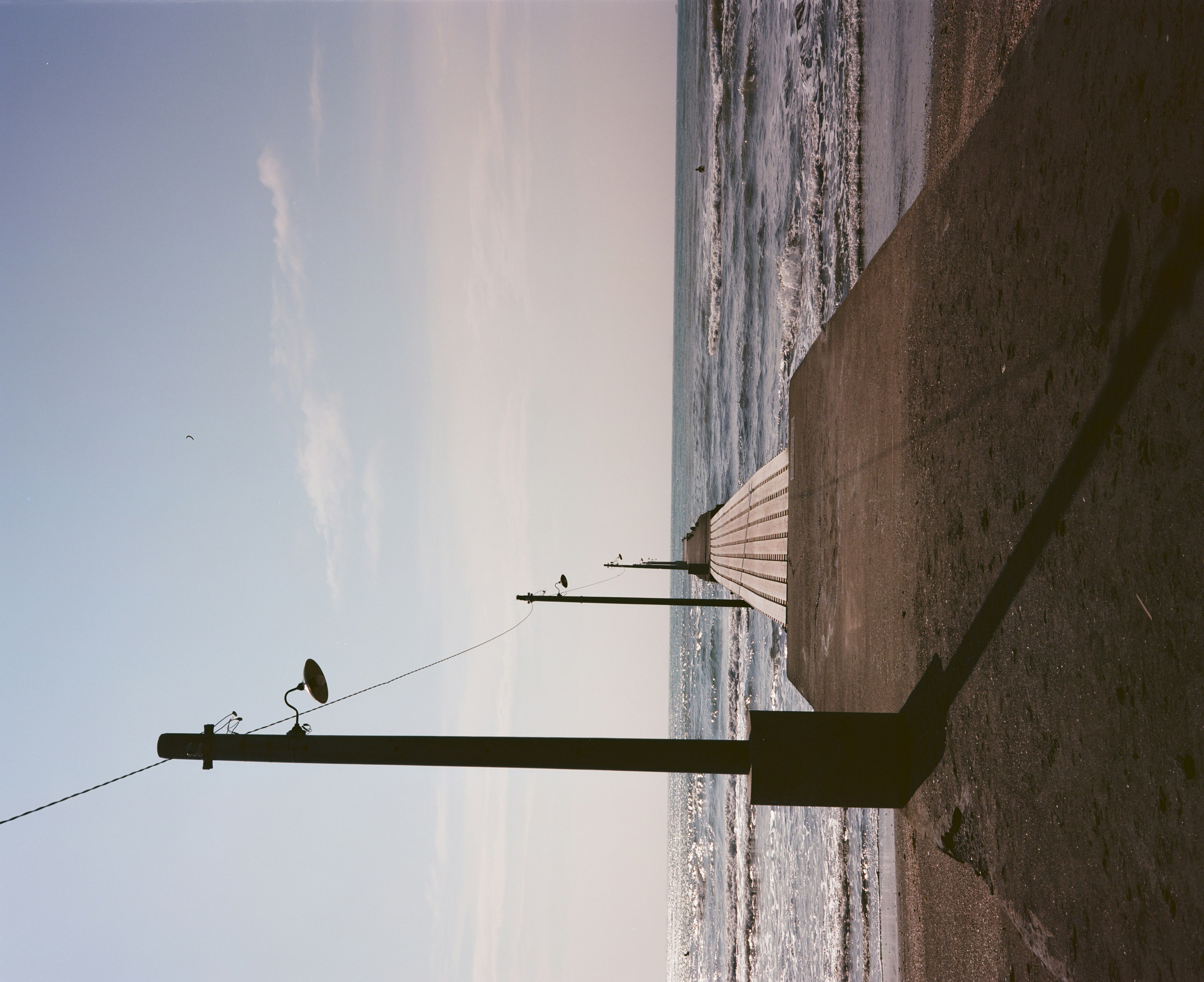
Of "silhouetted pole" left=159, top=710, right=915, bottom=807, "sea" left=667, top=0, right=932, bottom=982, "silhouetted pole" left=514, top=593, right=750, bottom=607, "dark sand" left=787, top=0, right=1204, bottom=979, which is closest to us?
"dark sand" left=787, top=0, right=1204, bottom=979

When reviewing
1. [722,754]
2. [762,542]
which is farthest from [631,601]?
[722,754]

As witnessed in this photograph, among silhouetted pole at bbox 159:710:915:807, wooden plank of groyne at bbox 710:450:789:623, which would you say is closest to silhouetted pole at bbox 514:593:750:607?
wooden plank of groyne at bbox 710:450:789:623

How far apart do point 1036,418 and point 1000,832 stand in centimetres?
163

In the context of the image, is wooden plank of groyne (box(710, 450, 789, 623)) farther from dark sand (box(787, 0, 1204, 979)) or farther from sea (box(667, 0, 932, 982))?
dark sand (box(787, 0, 1204, 979))

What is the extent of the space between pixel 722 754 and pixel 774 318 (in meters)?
11.0

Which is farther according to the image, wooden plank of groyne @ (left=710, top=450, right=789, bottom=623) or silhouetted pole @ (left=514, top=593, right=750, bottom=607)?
silhouetted pole @ (left=514, top=593, right=750, bottom=607)

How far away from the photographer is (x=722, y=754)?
3746mm

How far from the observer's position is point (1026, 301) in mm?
2602

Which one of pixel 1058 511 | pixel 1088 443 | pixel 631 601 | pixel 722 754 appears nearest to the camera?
pixel 1088 443

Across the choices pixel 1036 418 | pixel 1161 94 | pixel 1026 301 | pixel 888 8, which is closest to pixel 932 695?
pixel 1036 418

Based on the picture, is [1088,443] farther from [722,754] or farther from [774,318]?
[774,318]

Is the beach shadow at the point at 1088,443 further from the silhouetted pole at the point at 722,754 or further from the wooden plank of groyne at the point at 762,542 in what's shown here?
the wooden plank of groyne at the point at 762,542

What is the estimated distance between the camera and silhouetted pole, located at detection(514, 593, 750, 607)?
12.2 m

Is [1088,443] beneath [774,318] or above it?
beneath
